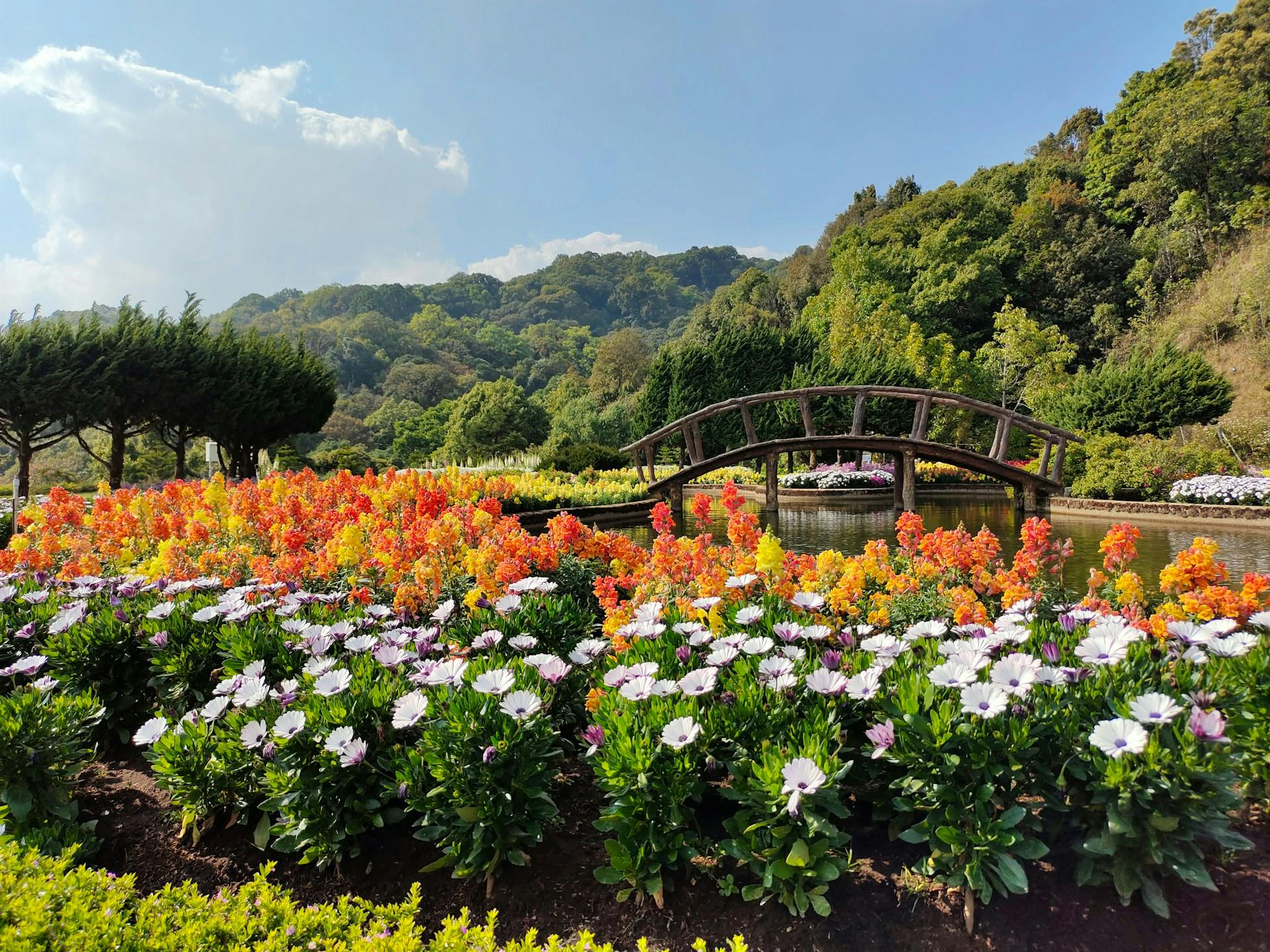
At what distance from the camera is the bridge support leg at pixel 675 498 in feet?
43.0

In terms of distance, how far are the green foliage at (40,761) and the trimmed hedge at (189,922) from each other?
0.71 metres

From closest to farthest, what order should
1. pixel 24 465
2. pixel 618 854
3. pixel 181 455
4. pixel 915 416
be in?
pixel 618 854, pixel 915 416, pixel 24 465, pixel 181 455

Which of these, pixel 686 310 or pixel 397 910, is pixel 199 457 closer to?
pixel 397 910

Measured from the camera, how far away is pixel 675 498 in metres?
13.5

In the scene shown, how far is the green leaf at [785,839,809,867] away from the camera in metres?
1.82

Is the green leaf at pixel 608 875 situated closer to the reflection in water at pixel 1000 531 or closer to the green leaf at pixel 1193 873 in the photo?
the green leaf at pixel 1193 873

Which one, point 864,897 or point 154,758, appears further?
point 154,758

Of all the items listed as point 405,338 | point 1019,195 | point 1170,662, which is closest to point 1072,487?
point 1170,662

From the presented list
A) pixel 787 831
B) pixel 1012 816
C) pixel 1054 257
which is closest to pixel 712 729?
pixel 787 831

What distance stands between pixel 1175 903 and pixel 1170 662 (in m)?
0.82

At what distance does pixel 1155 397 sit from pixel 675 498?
12000 millimetres

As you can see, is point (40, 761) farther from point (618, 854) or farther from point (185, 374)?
point (185, 374)

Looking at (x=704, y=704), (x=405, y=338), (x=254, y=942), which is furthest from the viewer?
(x=405, y=338)

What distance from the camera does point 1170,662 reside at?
7.96ft
